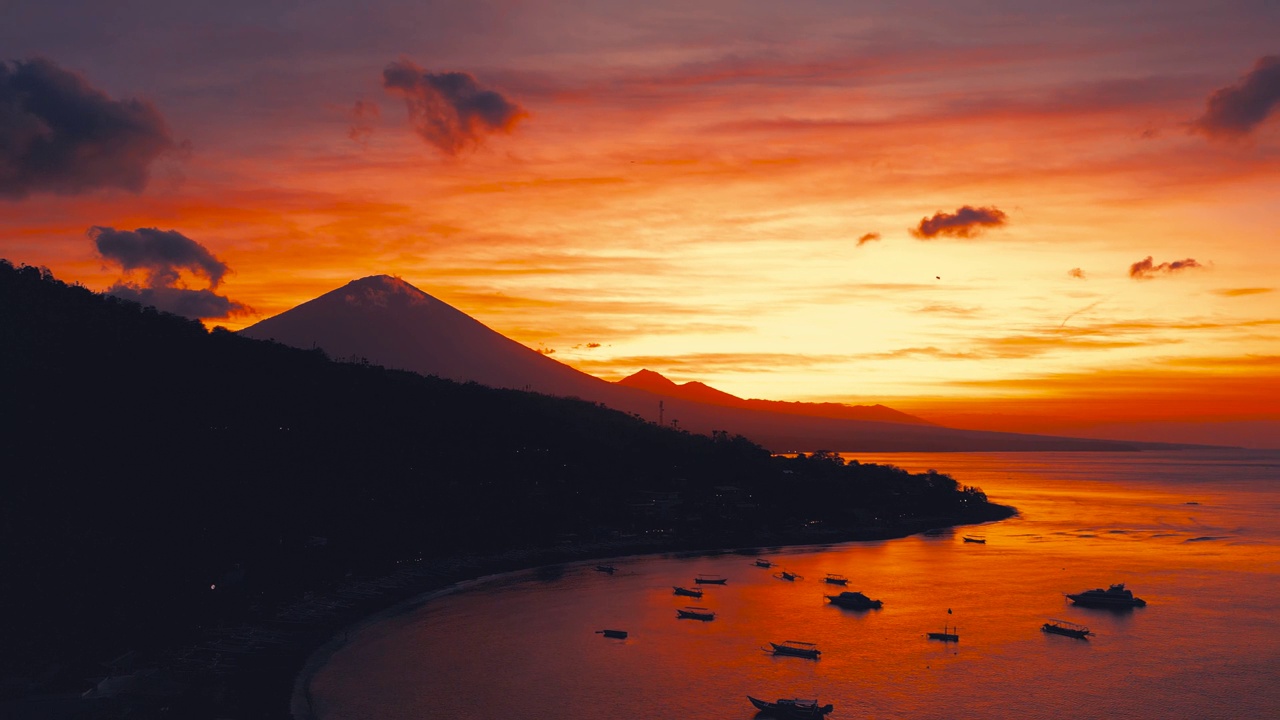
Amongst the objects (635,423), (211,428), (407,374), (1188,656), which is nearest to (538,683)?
(1188,656)

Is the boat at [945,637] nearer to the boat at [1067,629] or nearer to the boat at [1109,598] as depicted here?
the boat at [1067,629]

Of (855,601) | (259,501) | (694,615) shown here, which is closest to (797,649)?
(694,615)

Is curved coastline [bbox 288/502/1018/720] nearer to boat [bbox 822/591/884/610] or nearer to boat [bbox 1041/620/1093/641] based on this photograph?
boat [bbox 822/591/884/610]

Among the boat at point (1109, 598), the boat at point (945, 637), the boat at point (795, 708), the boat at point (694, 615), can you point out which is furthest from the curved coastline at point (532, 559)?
the boat at point (1109, 598)

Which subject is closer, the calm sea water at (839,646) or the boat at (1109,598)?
the calm sea water at (839,646)

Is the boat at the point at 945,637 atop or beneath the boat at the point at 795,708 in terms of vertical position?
atop

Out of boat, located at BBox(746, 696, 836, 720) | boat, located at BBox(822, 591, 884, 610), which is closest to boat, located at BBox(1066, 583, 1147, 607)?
boat, located at BBox(822, 591, 884, 610)
